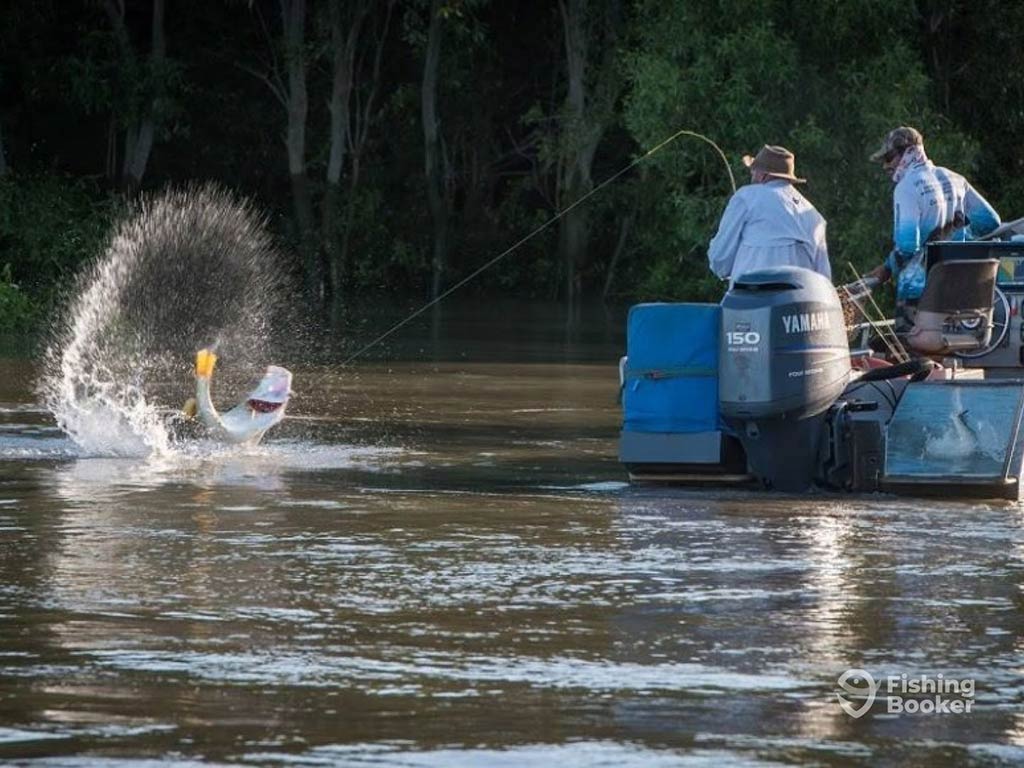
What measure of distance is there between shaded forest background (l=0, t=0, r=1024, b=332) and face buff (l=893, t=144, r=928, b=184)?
1773 cm

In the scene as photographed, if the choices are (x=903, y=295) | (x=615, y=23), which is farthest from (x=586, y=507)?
(x=615, y=23)

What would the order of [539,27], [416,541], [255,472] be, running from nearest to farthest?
[416,541], [255,472], [539,27]

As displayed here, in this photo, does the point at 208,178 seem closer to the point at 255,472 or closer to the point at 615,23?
the point at 615,23

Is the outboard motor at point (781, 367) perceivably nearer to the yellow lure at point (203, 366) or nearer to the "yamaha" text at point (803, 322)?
the "yamaha" text at point (803, 322)

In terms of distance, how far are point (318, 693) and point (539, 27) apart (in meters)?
43.2

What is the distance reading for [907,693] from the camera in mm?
7582

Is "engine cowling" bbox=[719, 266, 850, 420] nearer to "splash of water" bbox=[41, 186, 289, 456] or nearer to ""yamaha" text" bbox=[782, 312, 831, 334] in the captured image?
""yamaha" text" bbox=[782, 312, 831, 334]

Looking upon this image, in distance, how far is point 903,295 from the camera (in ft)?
45.6

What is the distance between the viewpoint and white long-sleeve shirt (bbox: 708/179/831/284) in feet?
44.1

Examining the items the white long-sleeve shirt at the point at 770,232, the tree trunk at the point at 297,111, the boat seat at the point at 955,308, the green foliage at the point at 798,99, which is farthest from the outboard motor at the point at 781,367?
the tree trunk at the point at 297,111

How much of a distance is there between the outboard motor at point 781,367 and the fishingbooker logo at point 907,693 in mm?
4374

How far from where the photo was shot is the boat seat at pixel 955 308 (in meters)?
13.0

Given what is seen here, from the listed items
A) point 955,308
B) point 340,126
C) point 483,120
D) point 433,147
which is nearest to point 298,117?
point 340,126

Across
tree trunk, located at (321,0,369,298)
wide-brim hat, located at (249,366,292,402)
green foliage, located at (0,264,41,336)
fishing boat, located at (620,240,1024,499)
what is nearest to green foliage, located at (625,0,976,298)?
green foliage, located at (0,264,41,336)
